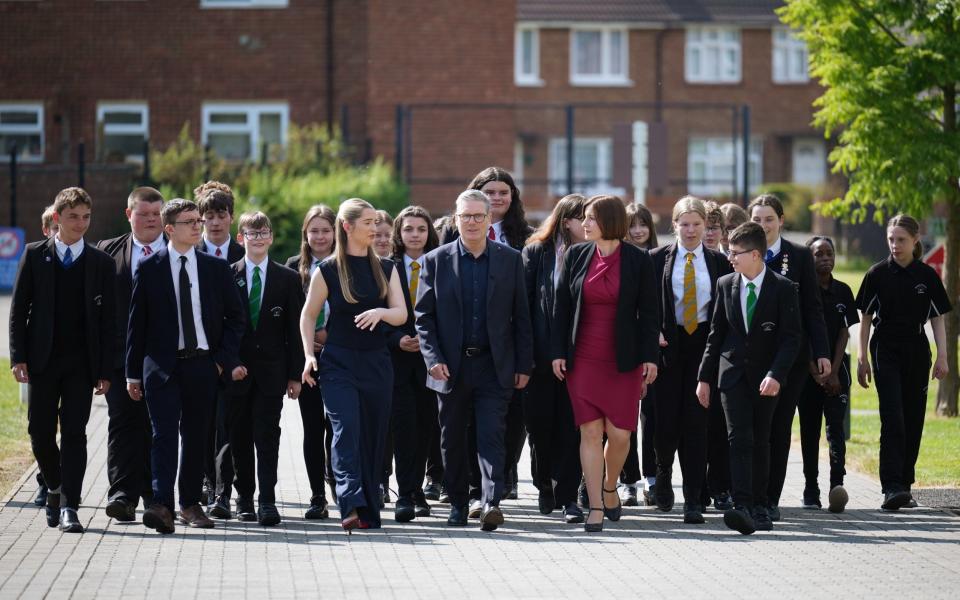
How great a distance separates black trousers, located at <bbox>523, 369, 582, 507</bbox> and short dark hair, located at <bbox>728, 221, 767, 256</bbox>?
5.04ft

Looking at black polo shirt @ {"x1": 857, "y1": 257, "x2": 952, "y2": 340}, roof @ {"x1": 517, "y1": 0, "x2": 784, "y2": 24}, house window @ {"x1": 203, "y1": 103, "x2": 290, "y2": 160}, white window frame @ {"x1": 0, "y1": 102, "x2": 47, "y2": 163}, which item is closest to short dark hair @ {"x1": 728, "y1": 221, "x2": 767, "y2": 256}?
black polo shirt @ {"x1": 857, "y1": 257, "x2": 952, "y2": 340}

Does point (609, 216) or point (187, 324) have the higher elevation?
point (609, 216)

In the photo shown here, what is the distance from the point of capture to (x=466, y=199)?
10172 mm

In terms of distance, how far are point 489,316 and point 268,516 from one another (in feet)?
6.14

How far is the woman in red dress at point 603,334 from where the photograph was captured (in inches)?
395

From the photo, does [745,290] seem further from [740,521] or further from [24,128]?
[24,128]

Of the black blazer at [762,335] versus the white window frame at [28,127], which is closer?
the black blazer at [762,335]

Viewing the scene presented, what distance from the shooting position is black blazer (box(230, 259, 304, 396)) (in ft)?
34.0

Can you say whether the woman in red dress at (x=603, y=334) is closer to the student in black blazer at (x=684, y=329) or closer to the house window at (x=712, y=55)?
the student in black blazer at (x=684, y=329)

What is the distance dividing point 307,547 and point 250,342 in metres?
1.61

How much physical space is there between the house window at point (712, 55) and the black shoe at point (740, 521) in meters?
41.8

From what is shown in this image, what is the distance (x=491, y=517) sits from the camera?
9969 mm

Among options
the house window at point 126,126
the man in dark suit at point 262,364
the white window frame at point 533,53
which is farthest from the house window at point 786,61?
the man in dark suit at point 262,364

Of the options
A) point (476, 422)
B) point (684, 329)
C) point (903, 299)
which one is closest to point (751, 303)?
point (684, 329)
